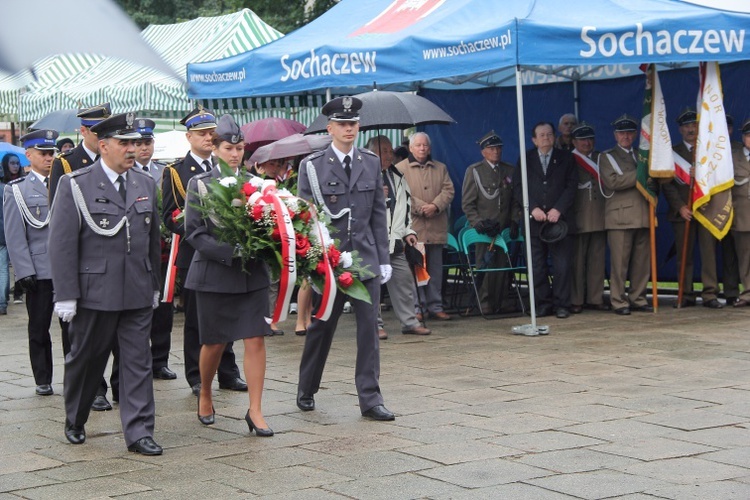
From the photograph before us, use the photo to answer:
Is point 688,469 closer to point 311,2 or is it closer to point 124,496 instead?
point 124,496

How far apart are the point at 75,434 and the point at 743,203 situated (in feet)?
26.9

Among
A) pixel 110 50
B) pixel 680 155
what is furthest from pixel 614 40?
pixel 110 50

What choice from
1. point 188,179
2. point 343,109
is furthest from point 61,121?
point 343,109

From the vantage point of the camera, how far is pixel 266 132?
13859 mm

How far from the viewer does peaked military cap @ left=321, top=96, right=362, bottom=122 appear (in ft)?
22.7

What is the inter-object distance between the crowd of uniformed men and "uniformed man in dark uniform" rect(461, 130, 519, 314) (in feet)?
0.05

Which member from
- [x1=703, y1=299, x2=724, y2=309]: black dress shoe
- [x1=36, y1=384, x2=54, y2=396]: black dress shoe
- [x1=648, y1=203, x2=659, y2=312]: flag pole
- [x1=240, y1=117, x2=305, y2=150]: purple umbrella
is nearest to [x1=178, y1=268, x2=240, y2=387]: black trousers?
[x1=36, y1=384, x2=54, y2=396]: black dress shoe

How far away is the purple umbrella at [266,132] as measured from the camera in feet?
45.2

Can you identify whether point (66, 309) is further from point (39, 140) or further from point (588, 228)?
point (588, 228)

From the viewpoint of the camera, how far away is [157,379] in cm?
862

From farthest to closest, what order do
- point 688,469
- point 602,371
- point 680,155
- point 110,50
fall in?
1. point 680,155
2. point 602,371
3. point 688,469
4. point 110,50

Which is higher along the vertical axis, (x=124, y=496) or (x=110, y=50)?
(x=110, y=50)

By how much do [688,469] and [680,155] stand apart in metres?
7.34

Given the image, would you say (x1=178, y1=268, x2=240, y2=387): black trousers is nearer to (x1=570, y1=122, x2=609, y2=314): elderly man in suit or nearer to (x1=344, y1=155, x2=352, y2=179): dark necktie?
(x1=344, y1=155, x2=352, y2=179): dark necktie
